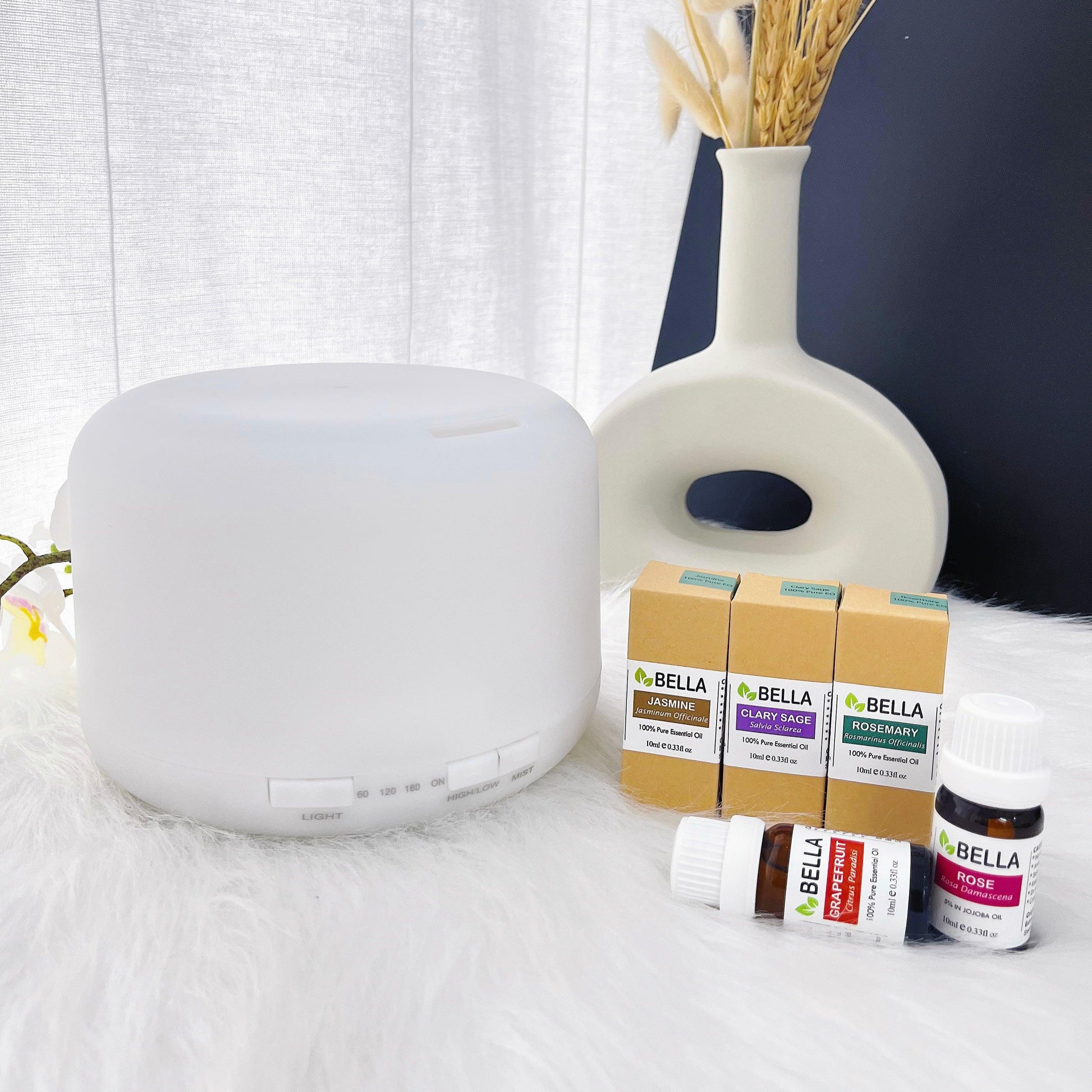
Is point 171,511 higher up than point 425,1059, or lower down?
higher up

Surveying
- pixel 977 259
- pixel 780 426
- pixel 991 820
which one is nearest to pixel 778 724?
pixel 991 820

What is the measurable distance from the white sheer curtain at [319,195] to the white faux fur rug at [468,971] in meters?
0.43

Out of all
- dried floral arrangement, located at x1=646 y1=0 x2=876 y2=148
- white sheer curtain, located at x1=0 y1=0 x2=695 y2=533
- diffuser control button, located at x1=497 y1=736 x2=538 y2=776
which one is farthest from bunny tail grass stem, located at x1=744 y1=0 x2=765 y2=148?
diffuser control button, located at x1=497 y1=736 x2=538 y2=776

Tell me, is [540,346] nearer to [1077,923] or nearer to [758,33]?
[758,33]

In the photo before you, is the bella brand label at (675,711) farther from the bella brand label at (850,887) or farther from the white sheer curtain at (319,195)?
the white sheer curtain at (319,195)

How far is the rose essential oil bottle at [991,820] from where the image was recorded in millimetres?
476

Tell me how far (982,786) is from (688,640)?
17 cm

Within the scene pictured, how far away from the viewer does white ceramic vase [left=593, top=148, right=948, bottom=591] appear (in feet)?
2.91

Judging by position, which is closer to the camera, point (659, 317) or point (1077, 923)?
point (1077, 923)

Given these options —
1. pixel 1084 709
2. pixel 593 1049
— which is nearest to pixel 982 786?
→ pixel 593 1049

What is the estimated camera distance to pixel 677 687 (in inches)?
23.6

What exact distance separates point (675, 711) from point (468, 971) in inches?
7.4

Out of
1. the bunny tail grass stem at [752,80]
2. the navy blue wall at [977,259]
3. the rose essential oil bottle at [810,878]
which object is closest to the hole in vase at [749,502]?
the navy blue wall at [977,259]

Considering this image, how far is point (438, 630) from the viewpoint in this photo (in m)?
0.54
